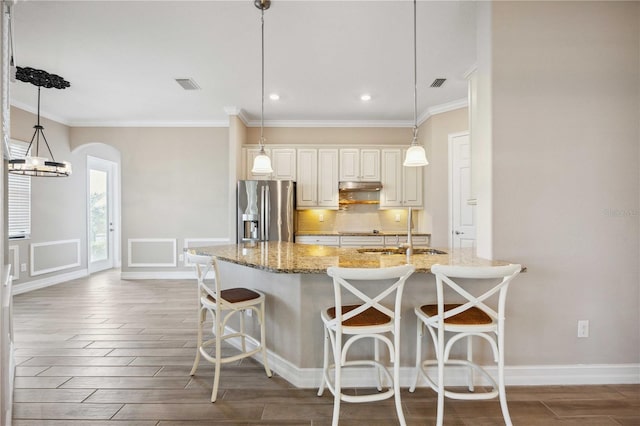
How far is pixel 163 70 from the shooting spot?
394cm

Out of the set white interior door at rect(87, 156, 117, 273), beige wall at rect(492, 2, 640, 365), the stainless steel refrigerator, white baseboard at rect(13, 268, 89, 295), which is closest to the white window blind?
white baseboard at rect(13, 268, 89, 295)

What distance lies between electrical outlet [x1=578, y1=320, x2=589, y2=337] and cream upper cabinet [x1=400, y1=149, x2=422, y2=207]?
327 cm

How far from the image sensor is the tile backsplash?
6.00 metres

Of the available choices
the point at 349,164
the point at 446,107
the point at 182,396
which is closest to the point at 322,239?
the point at 349,164

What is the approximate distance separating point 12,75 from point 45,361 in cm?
222

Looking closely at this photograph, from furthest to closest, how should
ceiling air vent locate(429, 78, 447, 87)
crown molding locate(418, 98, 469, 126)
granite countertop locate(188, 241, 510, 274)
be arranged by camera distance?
crown molding locate(418, 98, 469, 126)
ceiling air vent locate(429, 78, 447, 87)
granite countertop locate(188, 241, 510, 274)

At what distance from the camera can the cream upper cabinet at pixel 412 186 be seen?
566 centimetres

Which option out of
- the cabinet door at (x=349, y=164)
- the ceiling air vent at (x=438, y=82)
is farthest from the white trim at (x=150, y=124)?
→ the ceiling air vent at (x=438, y=82)

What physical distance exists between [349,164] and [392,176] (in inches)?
28.3

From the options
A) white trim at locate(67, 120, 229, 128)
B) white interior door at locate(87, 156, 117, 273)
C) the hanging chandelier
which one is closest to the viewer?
the hanging chandelier

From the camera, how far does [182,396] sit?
2348mm

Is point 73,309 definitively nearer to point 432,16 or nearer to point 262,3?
point 262,3

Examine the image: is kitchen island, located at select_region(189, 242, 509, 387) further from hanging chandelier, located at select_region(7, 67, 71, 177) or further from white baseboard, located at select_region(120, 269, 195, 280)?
white baseboard, located at select_region(120, 269, 195, 280)

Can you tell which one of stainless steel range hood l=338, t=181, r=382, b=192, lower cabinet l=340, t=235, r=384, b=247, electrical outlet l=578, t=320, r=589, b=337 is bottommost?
electrical outlet l=578, t=320, r=589, b=337
